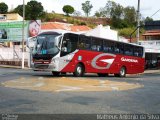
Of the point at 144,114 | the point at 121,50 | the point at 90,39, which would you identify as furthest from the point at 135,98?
the point at 121,50

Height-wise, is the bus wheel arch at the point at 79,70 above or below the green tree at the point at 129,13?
below

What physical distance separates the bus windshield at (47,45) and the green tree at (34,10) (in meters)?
85.5

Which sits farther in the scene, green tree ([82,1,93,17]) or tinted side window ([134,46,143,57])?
green tree ([82,1,93,17])

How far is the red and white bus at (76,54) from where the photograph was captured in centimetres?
2545

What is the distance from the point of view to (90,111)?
36.2 ft

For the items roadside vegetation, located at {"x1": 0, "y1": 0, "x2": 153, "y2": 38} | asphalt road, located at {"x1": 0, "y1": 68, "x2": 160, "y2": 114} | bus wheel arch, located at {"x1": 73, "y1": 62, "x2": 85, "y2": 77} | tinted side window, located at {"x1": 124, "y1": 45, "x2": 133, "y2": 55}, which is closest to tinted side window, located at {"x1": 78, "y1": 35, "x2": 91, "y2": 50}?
bus wheel arch, located at {"x1": 73, "y1": 62, "x2": 85, "y2": 77}

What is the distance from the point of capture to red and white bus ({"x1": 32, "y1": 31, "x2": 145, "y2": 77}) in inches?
1002

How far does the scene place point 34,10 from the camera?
11475cm

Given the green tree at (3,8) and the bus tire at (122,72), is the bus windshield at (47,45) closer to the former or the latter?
the bus tire at (122,72)

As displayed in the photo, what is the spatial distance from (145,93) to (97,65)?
45.7 feet

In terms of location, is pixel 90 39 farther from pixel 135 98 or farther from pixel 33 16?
pixel 33 16

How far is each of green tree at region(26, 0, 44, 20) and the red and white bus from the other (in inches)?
3168

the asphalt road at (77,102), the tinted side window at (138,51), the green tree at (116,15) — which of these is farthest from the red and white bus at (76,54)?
the green tree at (116,15)

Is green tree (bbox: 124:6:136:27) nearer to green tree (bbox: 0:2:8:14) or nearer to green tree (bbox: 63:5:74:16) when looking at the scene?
green tree (bbox: 63:5:74:16)
